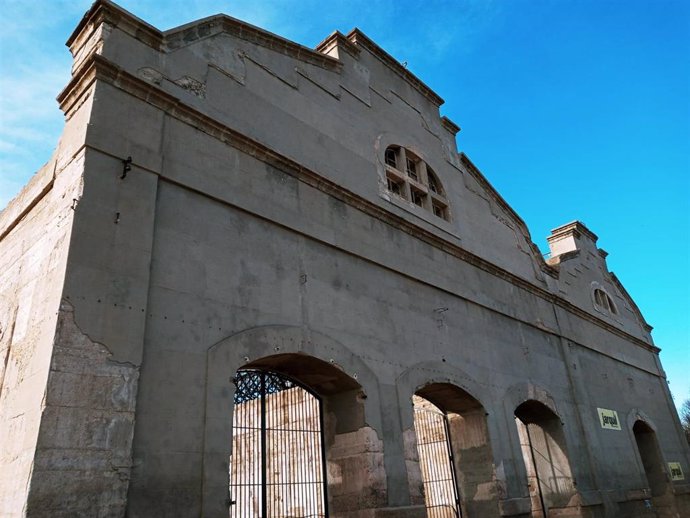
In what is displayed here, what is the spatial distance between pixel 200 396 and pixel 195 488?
98 cm

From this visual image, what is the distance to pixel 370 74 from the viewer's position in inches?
492

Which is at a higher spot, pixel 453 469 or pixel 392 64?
pixel 392 64

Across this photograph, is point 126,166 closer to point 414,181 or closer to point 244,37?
point 244,37

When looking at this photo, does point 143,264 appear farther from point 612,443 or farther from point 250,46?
point 612,443

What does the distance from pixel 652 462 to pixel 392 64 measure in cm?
1509

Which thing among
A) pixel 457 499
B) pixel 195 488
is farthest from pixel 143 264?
pixel 457 499

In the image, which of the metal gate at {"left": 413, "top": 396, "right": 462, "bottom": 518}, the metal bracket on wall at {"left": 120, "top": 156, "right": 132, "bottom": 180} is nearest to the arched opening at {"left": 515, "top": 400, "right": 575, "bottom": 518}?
the metal gate at {"left": 413, "top": 396, "right": 462, "bottom": 518}

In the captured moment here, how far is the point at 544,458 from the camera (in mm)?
Answer: 13367

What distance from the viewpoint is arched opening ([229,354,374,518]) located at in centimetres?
796

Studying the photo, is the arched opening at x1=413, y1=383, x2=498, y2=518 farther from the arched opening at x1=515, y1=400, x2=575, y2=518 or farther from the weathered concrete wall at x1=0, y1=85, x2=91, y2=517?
the weathered concrete wall at x1=0, y1=85, x2=91, y2=517

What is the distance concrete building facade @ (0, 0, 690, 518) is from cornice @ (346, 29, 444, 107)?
0.05 metres

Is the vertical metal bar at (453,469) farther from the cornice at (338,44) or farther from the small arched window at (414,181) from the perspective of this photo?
the cornice at (338,44)

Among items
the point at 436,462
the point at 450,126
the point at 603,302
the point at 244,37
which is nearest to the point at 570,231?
the point at 603,302

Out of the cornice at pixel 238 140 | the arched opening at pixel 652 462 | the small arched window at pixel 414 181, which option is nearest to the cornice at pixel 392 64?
the small arched window at pixel 414 181
